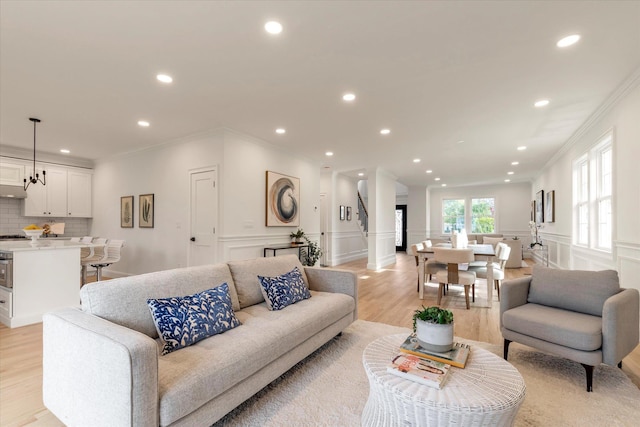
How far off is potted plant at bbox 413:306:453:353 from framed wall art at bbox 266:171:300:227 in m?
3.96

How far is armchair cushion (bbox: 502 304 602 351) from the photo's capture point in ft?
6.72

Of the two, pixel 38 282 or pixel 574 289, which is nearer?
pixel 574 289

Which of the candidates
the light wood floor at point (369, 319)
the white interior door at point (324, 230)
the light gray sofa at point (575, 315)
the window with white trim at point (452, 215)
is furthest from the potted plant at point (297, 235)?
the window with white trim at point (452, 215)

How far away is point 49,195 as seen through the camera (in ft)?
20.2

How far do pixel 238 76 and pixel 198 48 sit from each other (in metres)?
0.52

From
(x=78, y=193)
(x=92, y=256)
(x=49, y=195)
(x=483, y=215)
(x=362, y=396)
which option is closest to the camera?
(x=362, y=396)

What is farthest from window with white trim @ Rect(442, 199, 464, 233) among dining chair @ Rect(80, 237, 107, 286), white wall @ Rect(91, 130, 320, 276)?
dining chair @ Rect(80, 237, 107, 286)

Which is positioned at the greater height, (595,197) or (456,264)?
(595,197)

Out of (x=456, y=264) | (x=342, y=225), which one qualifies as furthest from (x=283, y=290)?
(x=342, y=225)

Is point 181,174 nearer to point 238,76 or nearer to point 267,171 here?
point 267,171

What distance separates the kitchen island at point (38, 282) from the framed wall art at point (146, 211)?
5.24 ft

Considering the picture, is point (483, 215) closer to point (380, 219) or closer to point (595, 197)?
point (380, 219)

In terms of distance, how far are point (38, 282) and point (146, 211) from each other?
2.18 meters

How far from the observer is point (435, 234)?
38.4 feet
